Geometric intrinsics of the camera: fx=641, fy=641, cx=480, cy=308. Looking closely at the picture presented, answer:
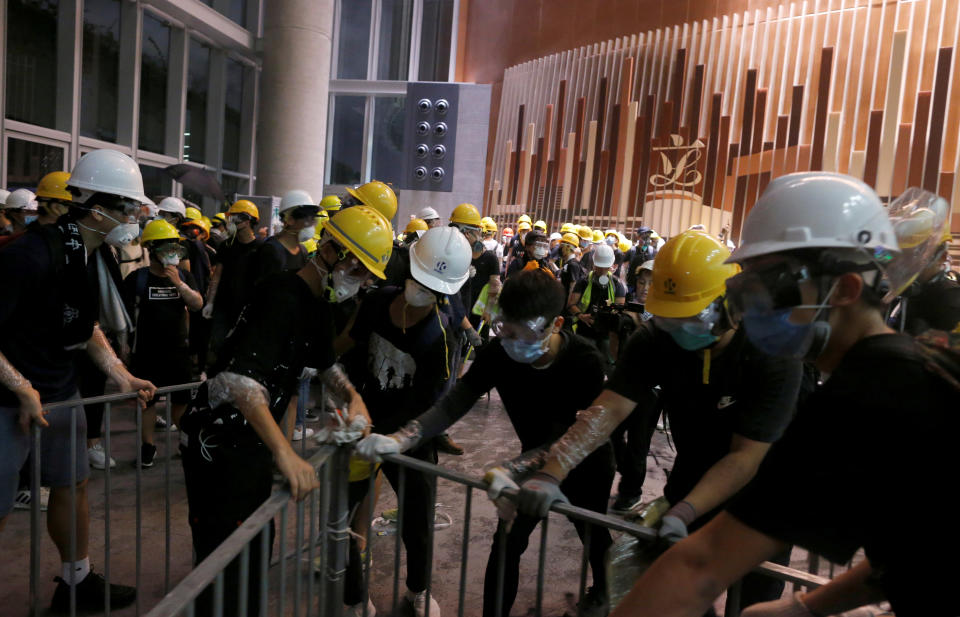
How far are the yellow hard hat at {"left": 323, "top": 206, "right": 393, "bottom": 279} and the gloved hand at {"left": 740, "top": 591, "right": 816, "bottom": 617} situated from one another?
1.60 metres

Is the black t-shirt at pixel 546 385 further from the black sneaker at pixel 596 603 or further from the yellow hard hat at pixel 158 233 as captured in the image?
the yellow hard hat at pixel 158 233

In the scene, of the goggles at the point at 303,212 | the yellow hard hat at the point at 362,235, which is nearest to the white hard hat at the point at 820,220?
the yellow hard hat at the point at 362,235

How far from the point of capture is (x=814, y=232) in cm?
127

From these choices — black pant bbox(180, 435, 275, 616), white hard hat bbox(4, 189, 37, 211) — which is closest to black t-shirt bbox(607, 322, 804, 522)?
black pant bbox(180, 435, 275, 616)

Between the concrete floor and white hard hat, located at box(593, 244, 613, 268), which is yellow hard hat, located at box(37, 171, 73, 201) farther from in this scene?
white hard hat, located at box(593, 244, 613, 268)

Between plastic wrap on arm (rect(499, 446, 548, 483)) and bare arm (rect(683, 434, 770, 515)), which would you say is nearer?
bare arm (rect(683, 434, 770, 515))

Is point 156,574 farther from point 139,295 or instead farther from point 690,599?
point 690,599

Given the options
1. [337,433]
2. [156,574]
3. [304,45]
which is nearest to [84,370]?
[156,574]

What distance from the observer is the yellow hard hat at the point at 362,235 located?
91.4 inches

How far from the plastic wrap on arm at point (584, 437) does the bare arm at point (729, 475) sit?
0.37 meters

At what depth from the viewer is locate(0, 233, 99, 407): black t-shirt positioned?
94.5 inches

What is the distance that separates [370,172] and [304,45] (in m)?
6.55

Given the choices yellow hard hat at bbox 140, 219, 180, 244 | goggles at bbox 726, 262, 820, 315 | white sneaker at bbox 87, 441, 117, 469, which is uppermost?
goggles at bbox 726, 262, 820, 315

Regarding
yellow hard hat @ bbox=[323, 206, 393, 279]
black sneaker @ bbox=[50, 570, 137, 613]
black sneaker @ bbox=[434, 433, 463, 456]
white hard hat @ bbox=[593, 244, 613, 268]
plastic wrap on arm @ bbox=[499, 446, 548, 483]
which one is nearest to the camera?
plastic wrap on arm @ bbox=[499, 446, 548, 483]
